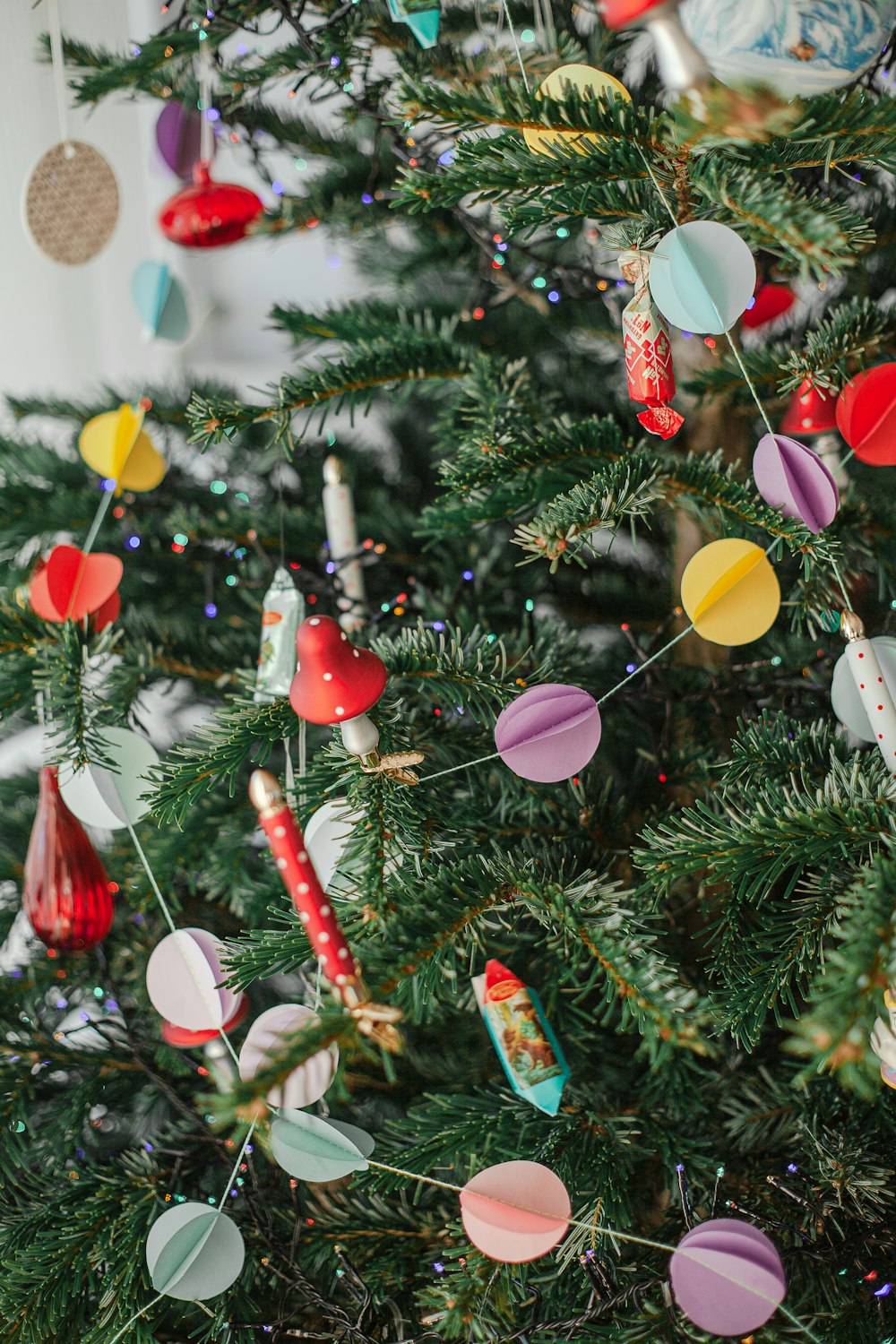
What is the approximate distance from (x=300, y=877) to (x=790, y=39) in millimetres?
359

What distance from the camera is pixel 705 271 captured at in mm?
380

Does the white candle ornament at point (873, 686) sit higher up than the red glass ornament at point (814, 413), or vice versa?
the red glass ornament at point (814, 413)

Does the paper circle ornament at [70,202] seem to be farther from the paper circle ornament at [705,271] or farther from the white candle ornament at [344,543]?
the paper circle ornament at [705,271]

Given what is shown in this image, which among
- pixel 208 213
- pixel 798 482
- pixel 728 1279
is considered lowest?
pixel 728 1279

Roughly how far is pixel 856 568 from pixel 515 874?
0.29m

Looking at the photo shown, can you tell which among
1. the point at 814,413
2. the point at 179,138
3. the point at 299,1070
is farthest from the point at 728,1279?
the point at 179,138

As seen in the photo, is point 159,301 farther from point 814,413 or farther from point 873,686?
point 873,686

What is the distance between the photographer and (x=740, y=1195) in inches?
18.0

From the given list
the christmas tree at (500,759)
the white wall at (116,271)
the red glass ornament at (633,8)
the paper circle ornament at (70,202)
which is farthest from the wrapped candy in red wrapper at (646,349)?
the white wall at (116,271)

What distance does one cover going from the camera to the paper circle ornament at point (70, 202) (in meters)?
0.67

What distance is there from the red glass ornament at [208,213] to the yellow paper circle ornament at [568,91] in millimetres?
280

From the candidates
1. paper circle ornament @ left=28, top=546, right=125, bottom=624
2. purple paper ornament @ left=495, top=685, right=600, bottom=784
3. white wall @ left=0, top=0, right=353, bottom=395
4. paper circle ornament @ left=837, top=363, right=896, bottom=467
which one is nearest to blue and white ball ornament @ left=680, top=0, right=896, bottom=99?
paper circle ornament @ left=837, top=363, right=896, bottom=467


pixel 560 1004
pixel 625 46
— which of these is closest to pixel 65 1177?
pixel 560 1004

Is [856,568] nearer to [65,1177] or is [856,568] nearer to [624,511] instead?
[624,511]
